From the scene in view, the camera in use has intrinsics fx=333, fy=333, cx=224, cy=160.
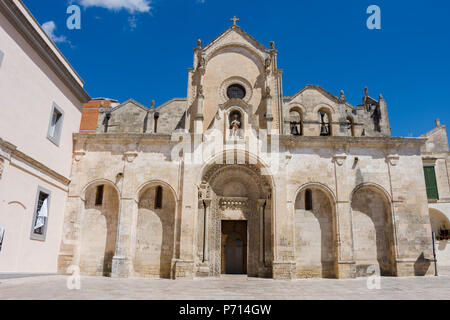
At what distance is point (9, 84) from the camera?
40.0 ft

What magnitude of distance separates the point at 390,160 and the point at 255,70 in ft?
30.5

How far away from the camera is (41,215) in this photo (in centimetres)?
1457

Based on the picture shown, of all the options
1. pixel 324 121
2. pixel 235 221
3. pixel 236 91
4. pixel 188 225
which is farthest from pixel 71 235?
pixel 324 121

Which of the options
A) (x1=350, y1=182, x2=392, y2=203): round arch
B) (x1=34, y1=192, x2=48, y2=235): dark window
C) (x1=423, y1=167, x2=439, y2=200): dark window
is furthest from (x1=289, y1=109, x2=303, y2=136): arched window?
(x1=34, y1=192, x2=48, y2=235): dark window

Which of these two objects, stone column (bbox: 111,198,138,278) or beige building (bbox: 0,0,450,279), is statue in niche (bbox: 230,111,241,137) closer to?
beige building (bbox: 0,0,450,279)

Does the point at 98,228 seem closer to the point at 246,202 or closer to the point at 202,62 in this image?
the point at 246,202

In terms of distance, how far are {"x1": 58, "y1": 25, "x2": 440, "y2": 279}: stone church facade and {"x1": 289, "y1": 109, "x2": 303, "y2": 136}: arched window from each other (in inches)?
144

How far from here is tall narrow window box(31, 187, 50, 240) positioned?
14030 millimetres

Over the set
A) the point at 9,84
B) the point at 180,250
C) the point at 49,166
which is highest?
the point at 9,84

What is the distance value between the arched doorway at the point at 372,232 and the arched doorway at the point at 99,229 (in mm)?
12544

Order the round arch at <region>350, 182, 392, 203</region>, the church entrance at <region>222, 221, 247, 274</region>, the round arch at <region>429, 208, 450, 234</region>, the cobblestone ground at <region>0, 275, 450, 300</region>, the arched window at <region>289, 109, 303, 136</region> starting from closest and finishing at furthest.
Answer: the cobblestone ground at <region>0, 275, 450, 300</region>
the round arch at <region>350, 182, 392, 203</region>
the church entrance at <region>222, 221, 247, 274</region>
the arched window at <region>289, 109, 303, 136</region>
the round arch at <region>429, 208, 450, 234</region>

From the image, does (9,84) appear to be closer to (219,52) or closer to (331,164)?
(219,52)
